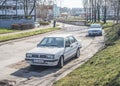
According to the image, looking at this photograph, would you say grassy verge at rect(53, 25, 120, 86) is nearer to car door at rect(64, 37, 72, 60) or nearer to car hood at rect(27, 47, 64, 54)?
car hood at rect(27, 47, 64, 54)

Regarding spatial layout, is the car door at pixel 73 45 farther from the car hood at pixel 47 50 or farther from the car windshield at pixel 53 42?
the car hood at pixel 47 50

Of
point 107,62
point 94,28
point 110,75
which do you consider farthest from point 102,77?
point 94,28

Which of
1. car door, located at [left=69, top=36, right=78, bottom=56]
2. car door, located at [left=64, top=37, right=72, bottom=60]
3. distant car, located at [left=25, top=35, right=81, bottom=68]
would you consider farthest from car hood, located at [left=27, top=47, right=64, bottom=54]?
car door, located at [left=69, top=36, right=78, bottom=56]

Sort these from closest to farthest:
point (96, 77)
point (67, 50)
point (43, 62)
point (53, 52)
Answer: point (96, 77)
point (43, 62)
point (53, 52)
point (67, 50)

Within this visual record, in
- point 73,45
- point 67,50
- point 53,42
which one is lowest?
point 67,50

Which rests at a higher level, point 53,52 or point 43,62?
point 53,52

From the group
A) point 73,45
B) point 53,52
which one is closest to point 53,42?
point 73,45

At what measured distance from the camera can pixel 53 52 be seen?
45.1ft

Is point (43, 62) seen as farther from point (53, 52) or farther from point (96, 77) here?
point (96, 77)

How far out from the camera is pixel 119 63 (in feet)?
39.1

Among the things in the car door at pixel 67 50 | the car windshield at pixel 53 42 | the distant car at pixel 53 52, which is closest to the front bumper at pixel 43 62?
the distant car at pixel 53 52

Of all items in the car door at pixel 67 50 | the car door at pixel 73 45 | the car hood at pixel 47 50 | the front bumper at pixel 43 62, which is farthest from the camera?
the car door at pixel 73 45

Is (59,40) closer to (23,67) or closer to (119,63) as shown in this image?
(23,67)

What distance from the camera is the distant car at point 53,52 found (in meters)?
13.6
